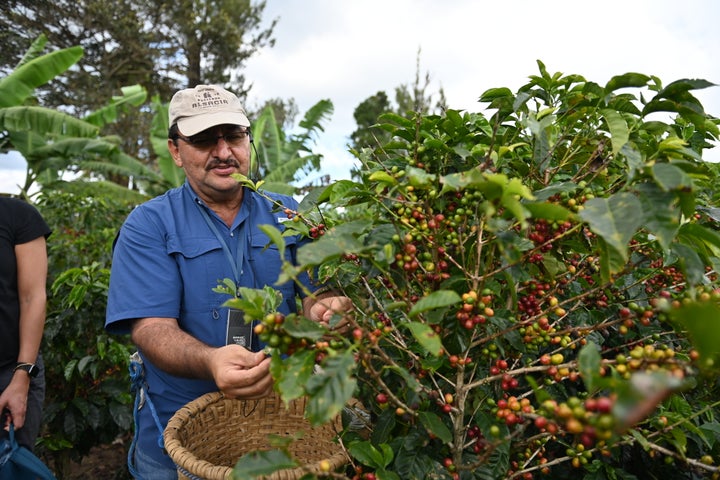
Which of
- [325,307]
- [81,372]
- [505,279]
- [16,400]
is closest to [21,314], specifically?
[16,400]

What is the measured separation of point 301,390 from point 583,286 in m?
1.01

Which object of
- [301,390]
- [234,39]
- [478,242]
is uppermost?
[234,39]

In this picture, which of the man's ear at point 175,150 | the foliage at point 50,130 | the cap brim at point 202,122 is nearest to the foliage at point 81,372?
the man's ear at point 175,150

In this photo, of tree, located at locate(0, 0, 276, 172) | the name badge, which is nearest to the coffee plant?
the name badge

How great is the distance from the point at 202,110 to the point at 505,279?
1520 millimetres

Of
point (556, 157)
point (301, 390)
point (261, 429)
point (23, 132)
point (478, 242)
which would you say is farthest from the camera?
point (23, 132)

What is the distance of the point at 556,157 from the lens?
1.39m

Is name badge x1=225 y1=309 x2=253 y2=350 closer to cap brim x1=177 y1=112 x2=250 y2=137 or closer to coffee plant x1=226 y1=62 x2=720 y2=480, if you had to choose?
coffee plant x1=226 y1=62 x2=720 y2=480

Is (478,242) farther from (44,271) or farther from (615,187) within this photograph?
(44,271)

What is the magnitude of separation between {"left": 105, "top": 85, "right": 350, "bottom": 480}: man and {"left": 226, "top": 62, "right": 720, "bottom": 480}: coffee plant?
0.46 m

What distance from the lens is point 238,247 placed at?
2.05 metres

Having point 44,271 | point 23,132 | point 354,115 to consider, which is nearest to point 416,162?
point 44,271

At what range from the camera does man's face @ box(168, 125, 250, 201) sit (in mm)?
2070

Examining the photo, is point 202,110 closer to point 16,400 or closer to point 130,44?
point 16,400
